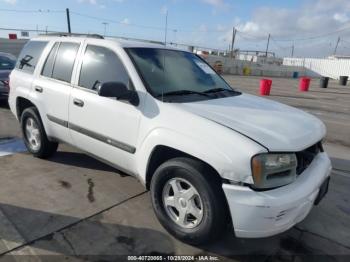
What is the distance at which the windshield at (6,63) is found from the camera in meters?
9.45

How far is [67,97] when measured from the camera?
411 cm

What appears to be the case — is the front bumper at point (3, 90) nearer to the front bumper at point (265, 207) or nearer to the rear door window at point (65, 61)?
the rear door window at point (65, 61)

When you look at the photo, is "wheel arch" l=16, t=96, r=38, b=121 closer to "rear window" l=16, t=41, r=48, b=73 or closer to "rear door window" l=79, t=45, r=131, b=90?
"rear window" l=16, t=41, r=48, b=73

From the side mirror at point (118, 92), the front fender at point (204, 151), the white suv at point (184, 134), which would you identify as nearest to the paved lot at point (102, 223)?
the white suv at point (184, 134)

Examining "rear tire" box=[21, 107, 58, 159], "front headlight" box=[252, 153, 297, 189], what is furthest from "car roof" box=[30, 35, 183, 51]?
"front headlight" box=[252, 153, 297, 189]

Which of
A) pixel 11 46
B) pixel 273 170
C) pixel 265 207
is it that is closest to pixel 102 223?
pixel 265 207

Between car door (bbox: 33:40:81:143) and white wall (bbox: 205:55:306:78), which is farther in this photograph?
white wall (bbox: 205:55:306:78)

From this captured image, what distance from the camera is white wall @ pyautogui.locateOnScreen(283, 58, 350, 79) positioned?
5200cm

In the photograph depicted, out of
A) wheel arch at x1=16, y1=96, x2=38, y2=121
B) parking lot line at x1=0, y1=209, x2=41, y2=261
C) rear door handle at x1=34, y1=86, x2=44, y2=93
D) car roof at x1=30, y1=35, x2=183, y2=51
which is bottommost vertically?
parking lot line at x1=0, y1=209, x2=41, y2=261

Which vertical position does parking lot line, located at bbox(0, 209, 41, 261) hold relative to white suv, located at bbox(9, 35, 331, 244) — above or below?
below

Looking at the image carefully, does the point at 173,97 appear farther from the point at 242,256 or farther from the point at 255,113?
the point at 242,256

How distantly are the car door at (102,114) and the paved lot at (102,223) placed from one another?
1.64 ft

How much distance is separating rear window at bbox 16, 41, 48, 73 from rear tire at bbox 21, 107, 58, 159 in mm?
636

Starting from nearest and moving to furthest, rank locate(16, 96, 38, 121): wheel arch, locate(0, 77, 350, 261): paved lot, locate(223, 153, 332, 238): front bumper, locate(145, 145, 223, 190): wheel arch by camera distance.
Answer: locate(223, 153, 332, 238): front bumper
locate(0, 77, 350, 261): paved lot
locate(145, 145, 223, 190): wheel arch
locate(16, 96, 38, 121): wheel arch
